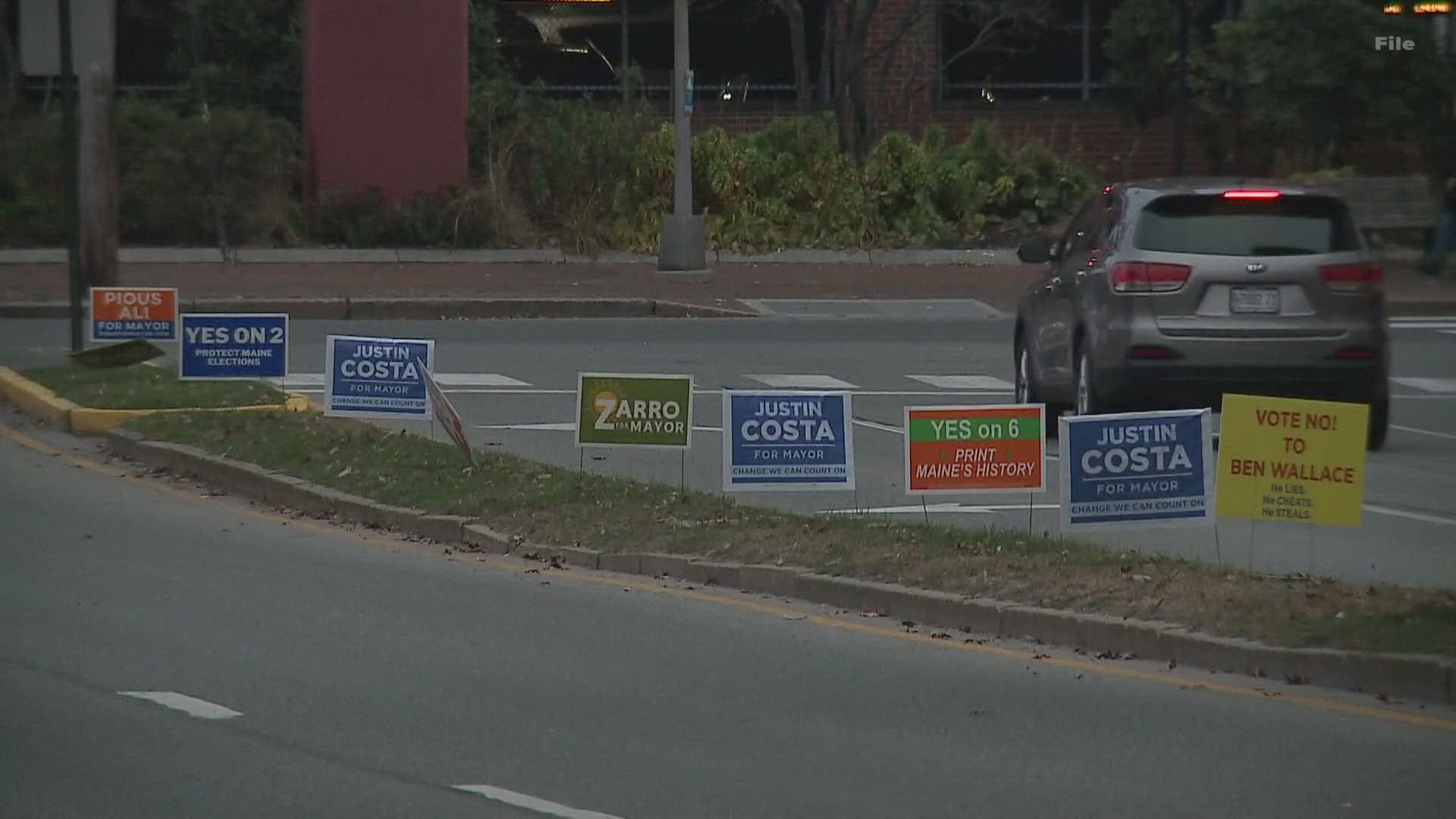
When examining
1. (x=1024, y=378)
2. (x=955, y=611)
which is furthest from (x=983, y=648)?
(x=1024, y=378)

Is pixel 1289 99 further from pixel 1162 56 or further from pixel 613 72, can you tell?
pixel 613 72

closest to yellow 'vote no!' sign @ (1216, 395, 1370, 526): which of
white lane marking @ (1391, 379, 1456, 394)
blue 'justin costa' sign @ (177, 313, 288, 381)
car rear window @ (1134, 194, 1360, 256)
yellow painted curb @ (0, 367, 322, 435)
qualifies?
car rear window @ (1134, 194, 1360, 256)

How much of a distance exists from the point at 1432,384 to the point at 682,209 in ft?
36.1

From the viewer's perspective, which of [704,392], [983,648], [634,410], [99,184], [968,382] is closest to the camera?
[983,648]

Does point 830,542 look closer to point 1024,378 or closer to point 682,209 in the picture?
point 1024,378

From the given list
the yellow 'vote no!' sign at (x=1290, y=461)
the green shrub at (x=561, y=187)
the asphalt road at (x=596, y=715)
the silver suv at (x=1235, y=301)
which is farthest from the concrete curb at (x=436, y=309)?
the yellow 'vote no!' sign at (x=1290, y=461)

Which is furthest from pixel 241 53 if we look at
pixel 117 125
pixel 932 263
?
pixel 932 263

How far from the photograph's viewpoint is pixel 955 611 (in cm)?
979

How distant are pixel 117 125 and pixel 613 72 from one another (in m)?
9.88

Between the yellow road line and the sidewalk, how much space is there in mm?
12959

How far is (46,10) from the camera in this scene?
1895cm

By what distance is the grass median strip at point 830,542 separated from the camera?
9.12 meters

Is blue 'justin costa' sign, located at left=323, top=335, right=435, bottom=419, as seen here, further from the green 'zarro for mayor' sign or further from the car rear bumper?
the car rear bumper

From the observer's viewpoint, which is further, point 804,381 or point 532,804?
Result: point 804,381
